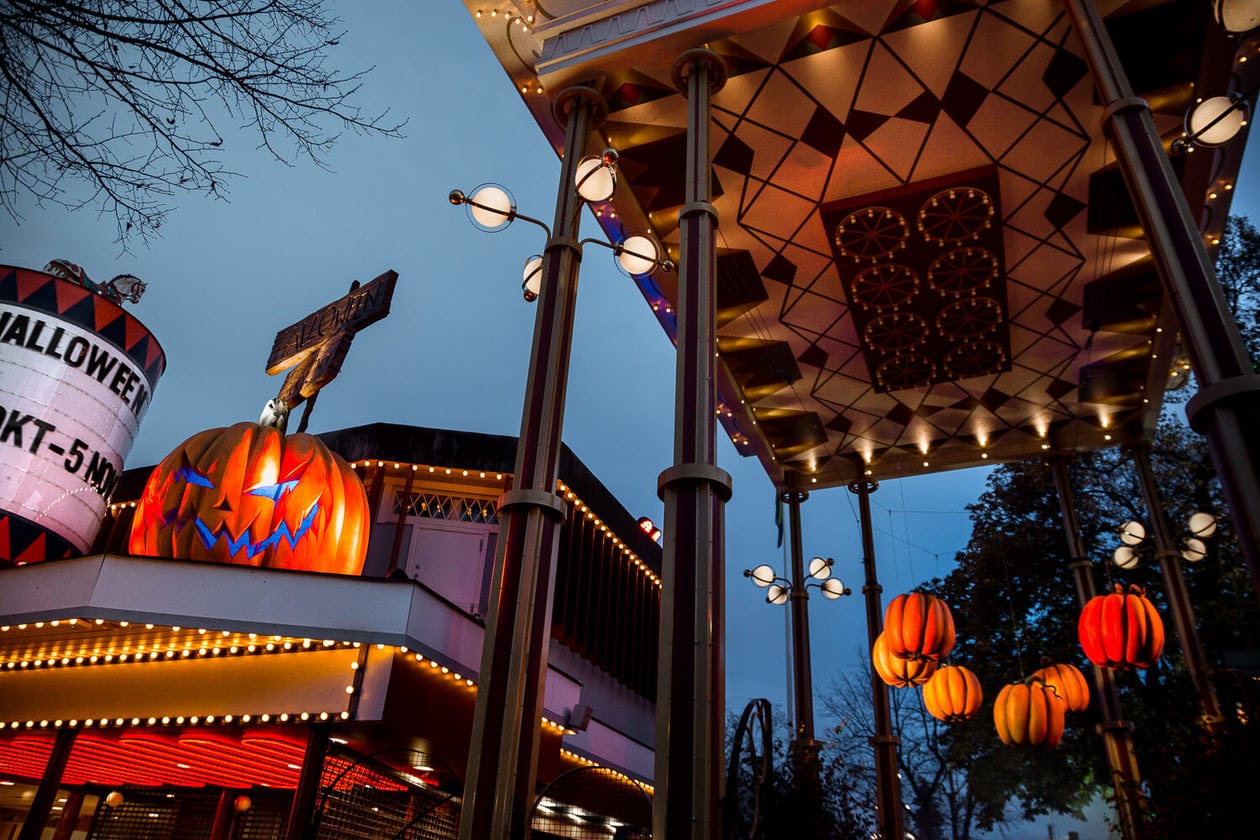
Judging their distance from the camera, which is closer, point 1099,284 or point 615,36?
point 615,36

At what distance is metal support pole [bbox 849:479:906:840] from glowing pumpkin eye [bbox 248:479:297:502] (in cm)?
922

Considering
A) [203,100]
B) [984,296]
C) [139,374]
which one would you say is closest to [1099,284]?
[984,296]

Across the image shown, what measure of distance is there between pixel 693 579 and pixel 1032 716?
310 inches

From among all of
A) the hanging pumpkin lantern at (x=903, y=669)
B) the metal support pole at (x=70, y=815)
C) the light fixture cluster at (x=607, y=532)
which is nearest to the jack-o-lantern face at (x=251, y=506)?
the light fixture cluster at (x=607, y=532)

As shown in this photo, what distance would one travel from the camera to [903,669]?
35.6 ft

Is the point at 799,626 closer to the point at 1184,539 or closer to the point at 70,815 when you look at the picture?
the point at 1184,539

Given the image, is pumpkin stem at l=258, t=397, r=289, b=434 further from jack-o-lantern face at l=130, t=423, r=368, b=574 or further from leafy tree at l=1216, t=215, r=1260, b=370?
leafy tree at l=1216, t=215, r=1260, b=370

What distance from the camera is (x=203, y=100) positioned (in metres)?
3.54

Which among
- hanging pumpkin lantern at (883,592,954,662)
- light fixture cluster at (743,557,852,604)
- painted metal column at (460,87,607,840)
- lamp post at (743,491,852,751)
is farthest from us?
light fixture cluster at (743,557,852,604)

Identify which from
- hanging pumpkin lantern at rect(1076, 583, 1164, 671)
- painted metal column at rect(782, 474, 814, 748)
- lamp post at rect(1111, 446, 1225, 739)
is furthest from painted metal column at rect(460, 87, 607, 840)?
lamp post at rect(1111, 446, 1225, 739)

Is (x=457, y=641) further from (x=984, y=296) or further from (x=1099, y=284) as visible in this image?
(x=1099, y=284)

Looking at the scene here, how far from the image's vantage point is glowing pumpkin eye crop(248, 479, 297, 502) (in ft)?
32.2

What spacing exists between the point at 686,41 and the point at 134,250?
17.9 feet

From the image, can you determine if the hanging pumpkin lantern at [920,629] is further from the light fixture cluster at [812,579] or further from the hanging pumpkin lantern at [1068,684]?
the light fixture cluster at [812,579]
